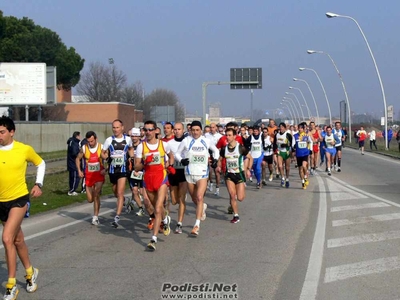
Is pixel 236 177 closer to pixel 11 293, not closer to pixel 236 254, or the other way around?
pixel 236 254

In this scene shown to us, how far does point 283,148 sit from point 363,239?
32.6 ft

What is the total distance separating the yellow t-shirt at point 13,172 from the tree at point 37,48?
5723 centimetres

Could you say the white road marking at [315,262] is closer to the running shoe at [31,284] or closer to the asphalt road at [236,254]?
the asphalt road at [236,254]

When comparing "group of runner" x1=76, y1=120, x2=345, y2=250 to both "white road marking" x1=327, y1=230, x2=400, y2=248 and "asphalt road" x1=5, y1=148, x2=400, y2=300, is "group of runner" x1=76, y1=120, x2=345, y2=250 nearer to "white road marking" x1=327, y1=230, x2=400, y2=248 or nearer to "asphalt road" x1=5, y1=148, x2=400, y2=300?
"asphalt road" x1=5, y1=148, x2=400, y2=300

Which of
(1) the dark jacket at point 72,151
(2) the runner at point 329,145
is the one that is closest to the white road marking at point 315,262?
(1) the dark jacket at point 72,151

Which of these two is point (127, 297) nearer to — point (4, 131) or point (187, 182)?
point (4, 131)

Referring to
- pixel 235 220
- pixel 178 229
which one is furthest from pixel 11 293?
pixel 235 220

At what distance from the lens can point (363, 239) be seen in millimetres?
10320

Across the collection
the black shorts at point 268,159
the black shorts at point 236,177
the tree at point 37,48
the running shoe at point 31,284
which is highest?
the tree at point 37,48

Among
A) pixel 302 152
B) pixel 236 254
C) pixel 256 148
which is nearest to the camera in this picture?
pixel 236 254

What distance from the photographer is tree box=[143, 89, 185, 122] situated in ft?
316

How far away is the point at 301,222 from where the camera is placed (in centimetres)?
1238

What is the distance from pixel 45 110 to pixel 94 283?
65.4 meters

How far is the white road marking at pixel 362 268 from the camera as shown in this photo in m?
7.76
